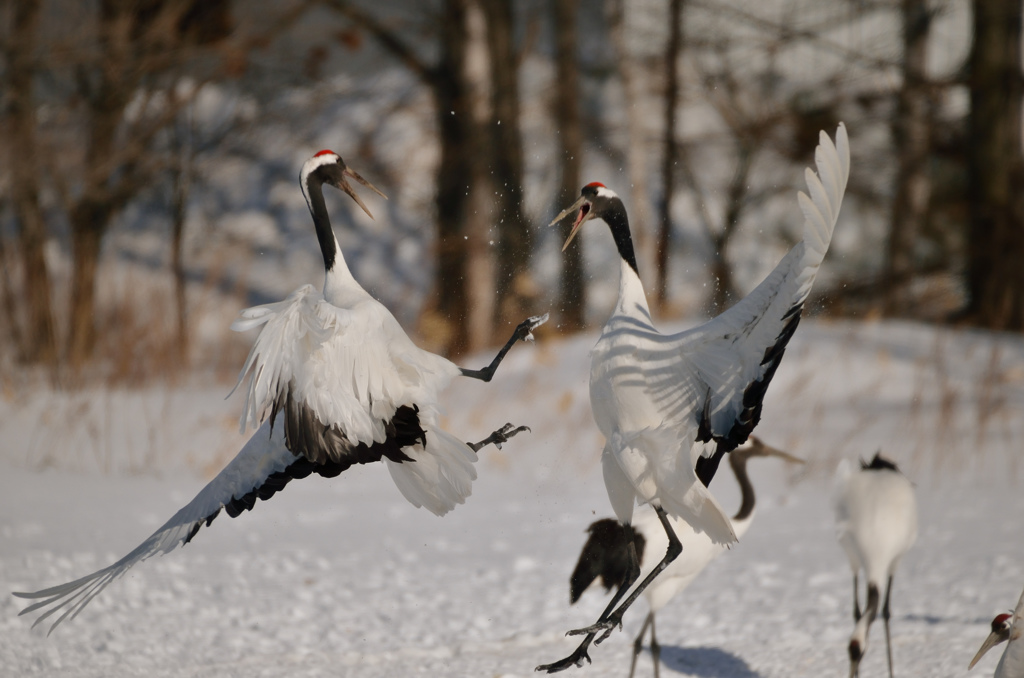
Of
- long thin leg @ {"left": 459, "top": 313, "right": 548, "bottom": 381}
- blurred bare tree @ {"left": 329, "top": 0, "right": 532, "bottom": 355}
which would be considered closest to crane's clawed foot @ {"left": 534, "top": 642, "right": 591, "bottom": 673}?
long thin leg @ {"left": 459, "top": 313, "right": 548, "bottom": 381}

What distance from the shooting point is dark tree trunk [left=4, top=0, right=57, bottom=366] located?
8.26 m

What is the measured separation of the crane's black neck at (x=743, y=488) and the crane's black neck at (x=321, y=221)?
1.90 m

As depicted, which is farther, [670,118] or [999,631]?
[670,118]

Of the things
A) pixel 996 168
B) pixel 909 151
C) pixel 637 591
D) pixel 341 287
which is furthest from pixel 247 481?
pixel 909 151

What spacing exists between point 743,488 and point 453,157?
598cm

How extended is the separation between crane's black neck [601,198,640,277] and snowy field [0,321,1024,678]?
3.59ft

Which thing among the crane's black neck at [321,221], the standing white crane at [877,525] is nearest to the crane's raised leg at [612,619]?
the standing white crane at [877,525]

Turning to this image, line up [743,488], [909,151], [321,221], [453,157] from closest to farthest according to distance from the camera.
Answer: [321,221]
[743,488]
[453,157]
[909,151]

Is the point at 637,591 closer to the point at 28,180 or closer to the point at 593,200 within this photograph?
the point at 593,200

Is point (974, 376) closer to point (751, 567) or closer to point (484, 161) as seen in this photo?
point (751, 567)

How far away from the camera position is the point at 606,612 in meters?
3.04

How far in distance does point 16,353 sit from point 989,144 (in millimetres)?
9305

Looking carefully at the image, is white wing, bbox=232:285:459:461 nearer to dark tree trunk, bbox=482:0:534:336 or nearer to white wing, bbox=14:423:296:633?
white wing, bbox=14:423:296:633

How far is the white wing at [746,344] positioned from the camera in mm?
2164
